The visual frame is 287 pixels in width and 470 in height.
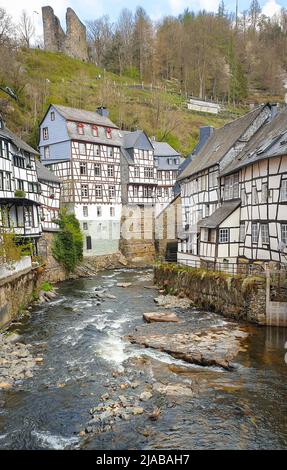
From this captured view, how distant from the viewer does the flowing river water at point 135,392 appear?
10250mm

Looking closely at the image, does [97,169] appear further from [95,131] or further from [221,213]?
[221,213]

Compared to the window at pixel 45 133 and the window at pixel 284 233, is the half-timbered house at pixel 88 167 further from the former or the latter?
the window at pixel 284 233

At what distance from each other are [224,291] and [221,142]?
46.8ft

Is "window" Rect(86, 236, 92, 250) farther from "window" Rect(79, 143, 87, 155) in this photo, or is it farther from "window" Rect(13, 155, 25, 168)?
"window" Rect(13, 155, 25, 168)

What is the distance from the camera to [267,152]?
71.9 ft

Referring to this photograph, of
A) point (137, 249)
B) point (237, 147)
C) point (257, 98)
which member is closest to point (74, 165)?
point (137, 249)

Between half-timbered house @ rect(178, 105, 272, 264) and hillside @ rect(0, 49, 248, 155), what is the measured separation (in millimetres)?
27050

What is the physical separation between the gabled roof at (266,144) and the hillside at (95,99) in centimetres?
3299

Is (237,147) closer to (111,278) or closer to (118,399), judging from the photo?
(111,278)

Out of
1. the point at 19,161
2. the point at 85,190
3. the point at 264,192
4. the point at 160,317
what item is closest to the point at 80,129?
the point at 85,190

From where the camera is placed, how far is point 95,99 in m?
66.0

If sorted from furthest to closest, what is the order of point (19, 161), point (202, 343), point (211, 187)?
point (19, 161)
point (211, 187)
point (202, 343)

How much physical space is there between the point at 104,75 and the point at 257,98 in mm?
34035

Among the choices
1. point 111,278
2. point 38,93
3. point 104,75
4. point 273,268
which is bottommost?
point 111,278
